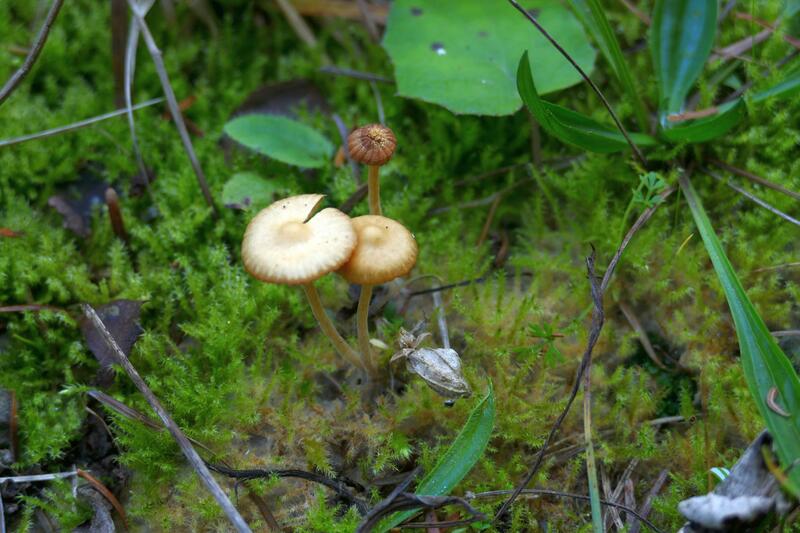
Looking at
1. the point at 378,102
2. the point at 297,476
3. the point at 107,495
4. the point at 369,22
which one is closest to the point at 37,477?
the point at 107,495

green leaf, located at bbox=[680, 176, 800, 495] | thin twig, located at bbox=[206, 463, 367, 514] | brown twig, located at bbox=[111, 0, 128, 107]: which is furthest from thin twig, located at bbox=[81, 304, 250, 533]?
green leaf, located at bbox=[680, 176, 800, 495]

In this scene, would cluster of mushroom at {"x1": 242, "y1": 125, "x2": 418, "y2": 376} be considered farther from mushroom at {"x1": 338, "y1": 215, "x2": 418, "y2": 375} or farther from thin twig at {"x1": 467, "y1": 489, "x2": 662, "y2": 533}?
thin twig at {"x1": 467, "y1": 489, "x2": 662, "y2": 533}

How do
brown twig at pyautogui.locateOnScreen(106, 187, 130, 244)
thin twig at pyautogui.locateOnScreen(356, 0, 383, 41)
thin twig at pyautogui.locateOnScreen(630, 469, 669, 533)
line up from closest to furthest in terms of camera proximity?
thin twig at pyautogui.locateOnScreen(630, 469, 669, 533)
brown twig at pyautogui.locateOnScreen(106, 187, 130, 244)
thin twig at pyautogui.locateOnScreen(356, 0, 383, 41)

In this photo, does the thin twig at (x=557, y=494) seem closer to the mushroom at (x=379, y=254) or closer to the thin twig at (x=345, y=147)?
the mushroom at (x=379, y=254)

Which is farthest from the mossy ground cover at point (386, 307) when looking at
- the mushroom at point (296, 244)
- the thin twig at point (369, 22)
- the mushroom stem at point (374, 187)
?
the mushroom at point (296, 244)

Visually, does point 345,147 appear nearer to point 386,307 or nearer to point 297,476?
point 386,307

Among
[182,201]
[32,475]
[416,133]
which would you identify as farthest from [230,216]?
[32,475]

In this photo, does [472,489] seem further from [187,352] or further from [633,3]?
[633,3]
